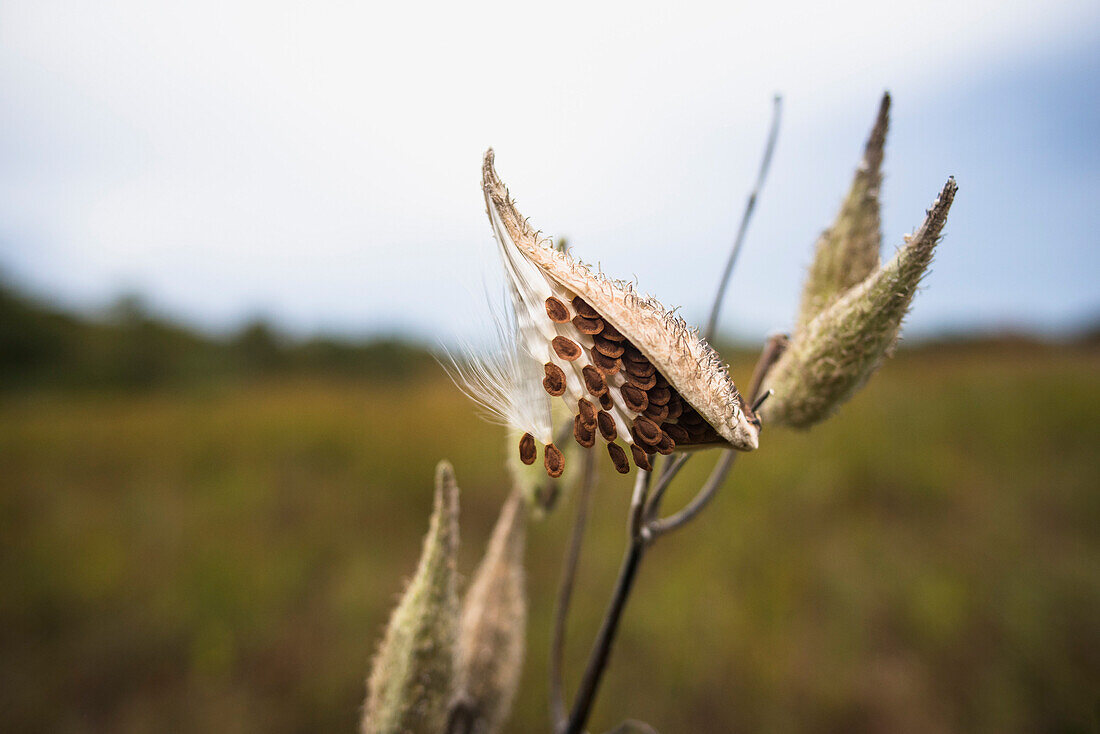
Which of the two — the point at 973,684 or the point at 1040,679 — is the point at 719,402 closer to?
the point at 973,684

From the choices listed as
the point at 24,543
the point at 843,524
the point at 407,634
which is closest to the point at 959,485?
the point at 843,524

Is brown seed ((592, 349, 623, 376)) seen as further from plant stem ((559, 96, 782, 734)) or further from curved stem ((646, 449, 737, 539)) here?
curved stem ((646, 449, 737, 539))

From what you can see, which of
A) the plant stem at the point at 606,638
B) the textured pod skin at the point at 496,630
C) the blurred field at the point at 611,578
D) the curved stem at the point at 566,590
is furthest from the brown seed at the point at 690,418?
the blurred field at the point at 611,578

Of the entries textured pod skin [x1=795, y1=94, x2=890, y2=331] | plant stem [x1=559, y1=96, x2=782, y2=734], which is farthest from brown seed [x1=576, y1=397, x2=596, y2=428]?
textured pod skin [x1=795, y1=94, x2=890, y2=331]

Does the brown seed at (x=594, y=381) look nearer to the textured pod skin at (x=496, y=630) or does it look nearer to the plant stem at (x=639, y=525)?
the plant stem at (x=639, y=525)

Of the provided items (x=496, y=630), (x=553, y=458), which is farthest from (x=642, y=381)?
(x=496, y=630)
